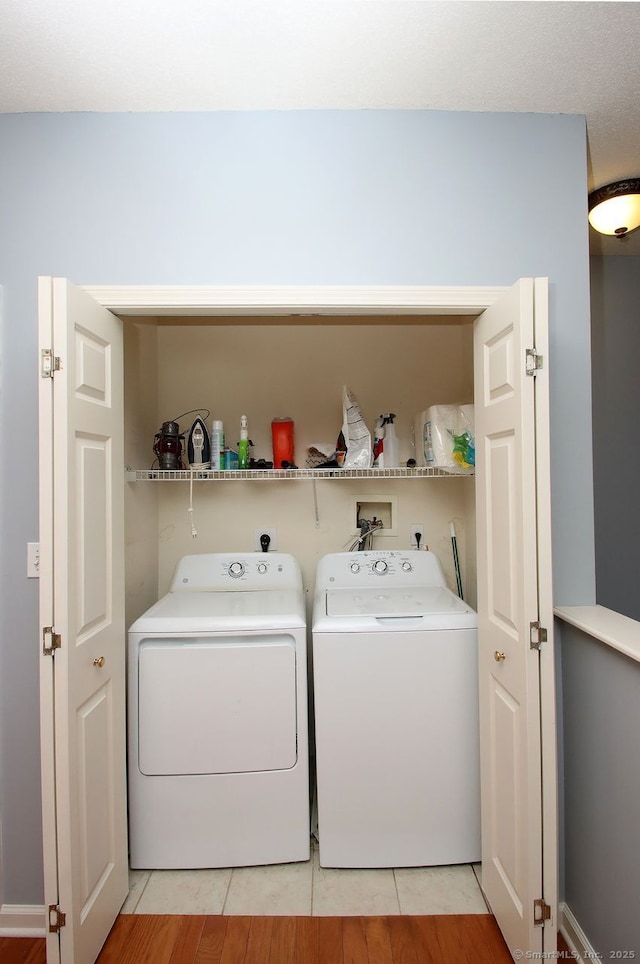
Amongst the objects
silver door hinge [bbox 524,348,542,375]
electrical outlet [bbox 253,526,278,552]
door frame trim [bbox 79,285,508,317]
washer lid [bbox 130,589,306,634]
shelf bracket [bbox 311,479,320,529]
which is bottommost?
washer lid [bbox 130,589,306,634]

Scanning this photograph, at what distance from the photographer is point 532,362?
1312 mm

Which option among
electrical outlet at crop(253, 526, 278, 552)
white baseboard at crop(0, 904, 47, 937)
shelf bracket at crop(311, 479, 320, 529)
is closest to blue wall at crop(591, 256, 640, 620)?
shelf bracket at crop(311, 479, 320, 529)

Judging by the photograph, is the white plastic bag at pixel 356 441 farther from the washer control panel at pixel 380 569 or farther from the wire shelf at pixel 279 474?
the washer control panel at pixel 380 569

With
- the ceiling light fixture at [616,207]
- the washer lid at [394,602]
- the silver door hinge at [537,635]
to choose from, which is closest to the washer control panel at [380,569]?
the washer lid at [394,602]

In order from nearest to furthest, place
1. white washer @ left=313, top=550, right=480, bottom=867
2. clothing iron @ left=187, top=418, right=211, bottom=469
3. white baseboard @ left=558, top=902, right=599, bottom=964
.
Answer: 1. white baseboard @ left=558, top=902, right=599, bottom=964
2. white washer @ left=313, top=550, right=480, bottom=867
3. clothing iron @ left=187, top=418, right=211, bottom=469

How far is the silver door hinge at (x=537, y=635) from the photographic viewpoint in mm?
1312

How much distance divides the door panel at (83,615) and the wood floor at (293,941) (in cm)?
13

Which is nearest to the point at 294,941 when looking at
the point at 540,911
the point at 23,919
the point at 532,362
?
the point at 540,911

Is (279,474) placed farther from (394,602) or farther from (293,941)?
(293,941)

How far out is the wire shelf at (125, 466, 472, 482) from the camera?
2.11 meters

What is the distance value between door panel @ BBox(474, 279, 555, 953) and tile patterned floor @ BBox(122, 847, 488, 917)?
0.15 metres

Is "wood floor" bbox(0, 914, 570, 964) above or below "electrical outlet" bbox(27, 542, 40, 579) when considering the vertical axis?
below

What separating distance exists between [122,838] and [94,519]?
106cm

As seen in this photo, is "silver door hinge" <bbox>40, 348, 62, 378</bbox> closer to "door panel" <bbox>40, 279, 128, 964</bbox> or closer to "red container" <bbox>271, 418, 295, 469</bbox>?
"door panel" <bbox>40, 279, 128, 964</bbox>
